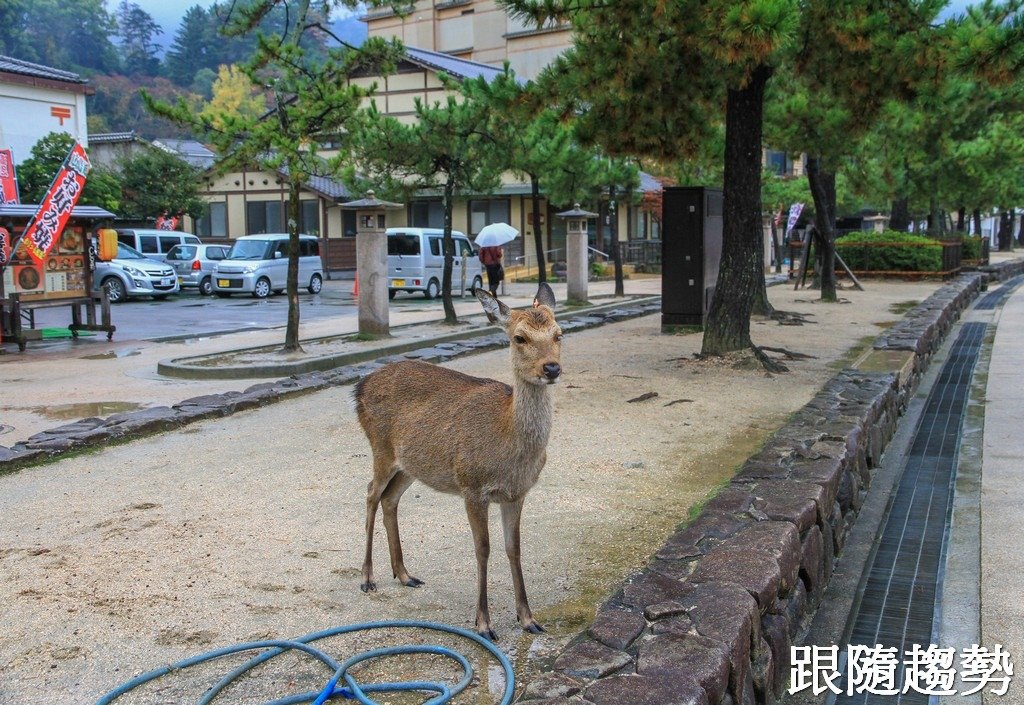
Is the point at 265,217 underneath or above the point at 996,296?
above

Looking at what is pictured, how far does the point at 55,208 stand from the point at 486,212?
23470mm

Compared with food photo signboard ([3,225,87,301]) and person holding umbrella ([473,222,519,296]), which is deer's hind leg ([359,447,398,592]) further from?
person holding umbrella ([473,222,519,296])

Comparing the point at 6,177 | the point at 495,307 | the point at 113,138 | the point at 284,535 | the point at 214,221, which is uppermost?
the point at 113,138

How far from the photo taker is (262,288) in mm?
26125

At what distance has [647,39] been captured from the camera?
30.9ft

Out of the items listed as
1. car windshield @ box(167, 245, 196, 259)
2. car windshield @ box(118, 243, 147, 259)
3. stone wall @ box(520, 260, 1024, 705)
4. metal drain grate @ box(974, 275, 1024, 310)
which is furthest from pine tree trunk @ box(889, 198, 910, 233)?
stone wall @ box(520, 260, 1024, 705)

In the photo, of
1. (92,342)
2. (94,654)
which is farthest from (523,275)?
(94,654)

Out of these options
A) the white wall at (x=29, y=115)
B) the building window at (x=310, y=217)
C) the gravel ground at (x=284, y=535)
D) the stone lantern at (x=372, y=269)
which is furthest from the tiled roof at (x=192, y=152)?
the gravel ground at (x=284, y=535)

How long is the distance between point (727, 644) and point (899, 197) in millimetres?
28631

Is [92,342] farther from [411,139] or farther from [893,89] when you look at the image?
[893,89]

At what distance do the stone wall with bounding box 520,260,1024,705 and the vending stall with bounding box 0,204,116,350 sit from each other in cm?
1206

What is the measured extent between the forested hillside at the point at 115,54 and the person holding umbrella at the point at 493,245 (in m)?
48.3

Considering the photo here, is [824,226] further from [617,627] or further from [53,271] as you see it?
[617,627]

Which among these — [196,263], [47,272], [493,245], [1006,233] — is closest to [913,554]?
[47,272]
